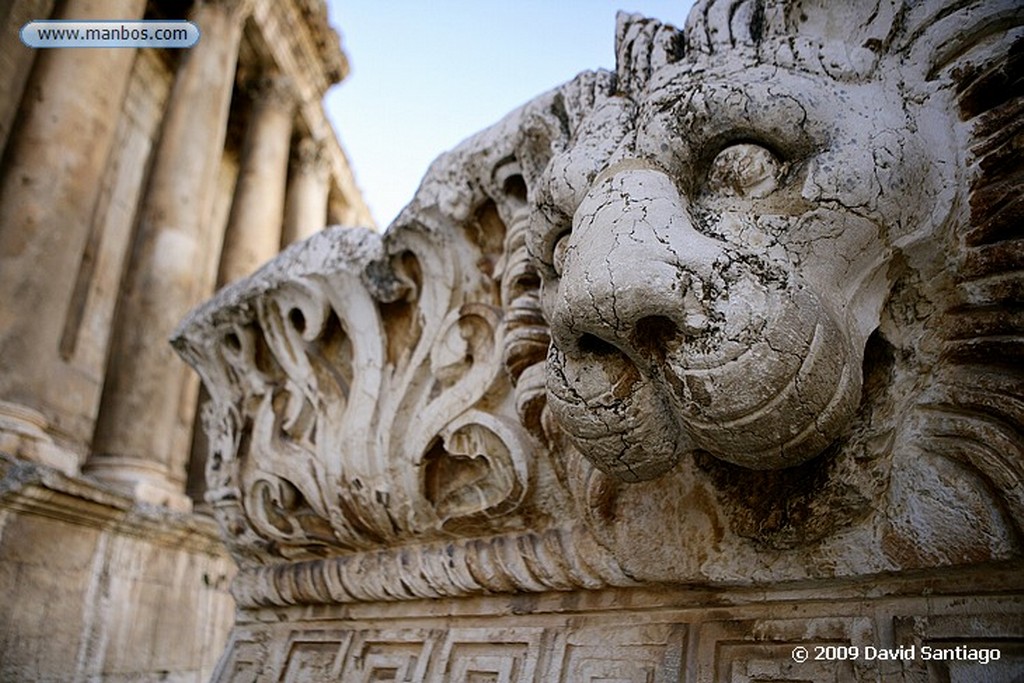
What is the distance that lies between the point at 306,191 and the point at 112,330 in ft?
12.3

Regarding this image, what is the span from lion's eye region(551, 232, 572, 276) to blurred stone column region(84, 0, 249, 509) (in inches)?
174

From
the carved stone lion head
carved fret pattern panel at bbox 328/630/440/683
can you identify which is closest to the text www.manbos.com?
carved fret pattern panel at bbox 328/630/440/683

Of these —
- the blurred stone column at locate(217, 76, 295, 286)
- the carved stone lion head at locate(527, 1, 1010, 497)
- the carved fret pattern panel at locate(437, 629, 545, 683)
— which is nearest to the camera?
the carved stone lion head at locate(527, 1, 1010, 497)

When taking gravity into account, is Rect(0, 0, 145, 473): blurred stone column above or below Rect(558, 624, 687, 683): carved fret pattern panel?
above

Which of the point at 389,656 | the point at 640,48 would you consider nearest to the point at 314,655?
the point at 389,656

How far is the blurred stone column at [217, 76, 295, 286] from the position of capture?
7141 mm

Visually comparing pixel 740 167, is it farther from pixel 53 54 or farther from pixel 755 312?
pixel 53 54

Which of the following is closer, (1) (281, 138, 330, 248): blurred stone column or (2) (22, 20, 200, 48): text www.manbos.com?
(2) (22, 20, 200, 48): text www.manbos.com

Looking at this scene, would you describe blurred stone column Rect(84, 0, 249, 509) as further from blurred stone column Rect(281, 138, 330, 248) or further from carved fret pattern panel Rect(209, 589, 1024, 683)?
carved fret pattern panel Rect(209, 589, 1024, 683)

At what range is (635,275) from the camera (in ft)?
2.29

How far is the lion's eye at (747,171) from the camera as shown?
2.57ft

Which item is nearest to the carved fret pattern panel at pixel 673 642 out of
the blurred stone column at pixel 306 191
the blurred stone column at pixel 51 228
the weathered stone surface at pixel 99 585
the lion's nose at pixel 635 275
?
the lion's nose at pixel 635 275

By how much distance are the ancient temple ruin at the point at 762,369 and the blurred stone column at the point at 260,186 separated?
20.4ft

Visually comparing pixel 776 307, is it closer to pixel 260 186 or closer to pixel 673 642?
Result: pixel 673 642
